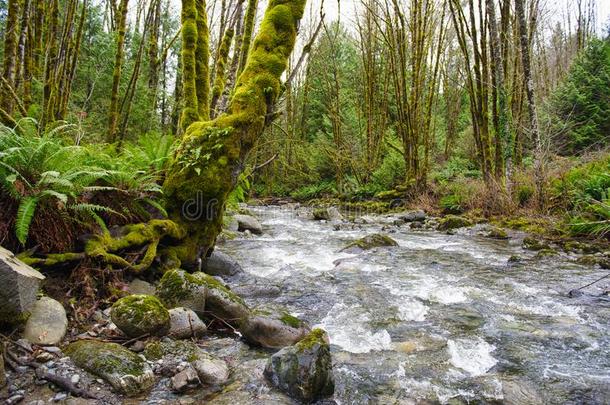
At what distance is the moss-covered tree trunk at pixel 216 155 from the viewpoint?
4.84m

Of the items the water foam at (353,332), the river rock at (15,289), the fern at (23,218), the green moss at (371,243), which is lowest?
the water foam at (353,332)

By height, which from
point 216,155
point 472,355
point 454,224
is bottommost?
point 472,355

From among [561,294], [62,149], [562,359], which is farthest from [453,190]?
[62,149]

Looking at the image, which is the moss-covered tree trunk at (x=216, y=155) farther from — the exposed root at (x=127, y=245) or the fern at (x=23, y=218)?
the fern at (x=23, y=218)

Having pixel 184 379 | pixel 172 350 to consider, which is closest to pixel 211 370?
pixel 184 379

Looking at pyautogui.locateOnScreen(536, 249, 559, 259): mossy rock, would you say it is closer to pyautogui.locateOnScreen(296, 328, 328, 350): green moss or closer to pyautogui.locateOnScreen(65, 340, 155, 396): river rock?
pyautogui.locateOnScreen(296, 328, 328, 350): green moss

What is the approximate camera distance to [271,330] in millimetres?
3301

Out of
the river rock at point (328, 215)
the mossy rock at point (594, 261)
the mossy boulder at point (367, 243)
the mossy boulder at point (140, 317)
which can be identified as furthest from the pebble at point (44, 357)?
the river rock at point (328, 215)

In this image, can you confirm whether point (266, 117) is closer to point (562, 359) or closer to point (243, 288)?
point (243, 288)

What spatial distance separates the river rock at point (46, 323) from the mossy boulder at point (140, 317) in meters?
0.34

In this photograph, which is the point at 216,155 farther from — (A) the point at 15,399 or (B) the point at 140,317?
(A) the point at 15,399

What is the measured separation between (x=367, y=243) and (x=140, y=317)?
5.66 m

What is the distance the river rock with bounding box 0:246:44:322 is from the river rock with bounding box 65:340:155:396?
40cm

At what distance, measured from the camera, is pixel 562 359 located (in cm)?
314
